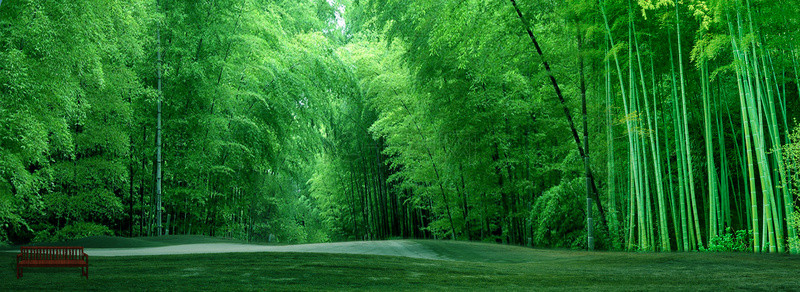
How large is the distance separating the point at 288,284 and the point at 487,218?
713cm

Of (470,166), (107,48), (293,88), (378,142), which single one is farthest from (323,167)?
(107,48)

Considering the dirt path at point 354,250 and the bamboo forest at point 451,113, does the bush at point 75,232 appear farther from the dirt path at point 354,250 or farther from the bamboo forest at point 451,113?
the dirt path at point 354,250

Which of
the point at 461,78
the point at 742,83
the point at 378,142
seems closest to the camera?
the point at 742,83

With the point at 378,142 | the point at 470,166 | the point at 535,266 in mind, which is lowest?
the point at 535,266

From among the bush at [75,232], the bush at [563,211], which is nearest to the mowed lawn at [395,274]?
the bush at [563,211]

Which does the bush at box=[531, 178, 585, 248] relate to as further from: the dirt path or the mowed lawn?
the mowed lawn

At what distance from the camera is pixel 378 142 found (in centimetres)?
1305

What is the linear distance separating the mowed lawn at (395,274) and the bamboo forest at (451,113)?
1.11 metres

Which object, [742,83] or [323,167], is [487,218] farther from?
[323,167]

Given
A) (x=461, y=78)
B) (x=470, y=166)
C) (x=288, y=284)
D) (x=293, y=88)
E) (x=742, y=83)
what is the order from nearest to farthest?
(x=288, y=284) → (x=742, y=83) → (x=461, y=78) → (x=470, y=166) → (x=293, y=88)

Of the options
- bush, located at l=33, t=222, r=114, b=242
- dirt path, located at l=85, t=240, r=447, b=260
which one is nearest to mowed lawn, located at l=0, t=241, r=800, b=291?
dirt path, located at l=85, t=240, r=447, b=260

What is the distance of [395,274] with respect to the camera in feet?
11.3

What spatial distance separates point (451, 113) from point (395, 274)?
5.09 metres

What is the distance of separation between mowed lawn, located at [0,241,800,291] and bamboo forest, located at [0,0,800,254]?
1107mm
